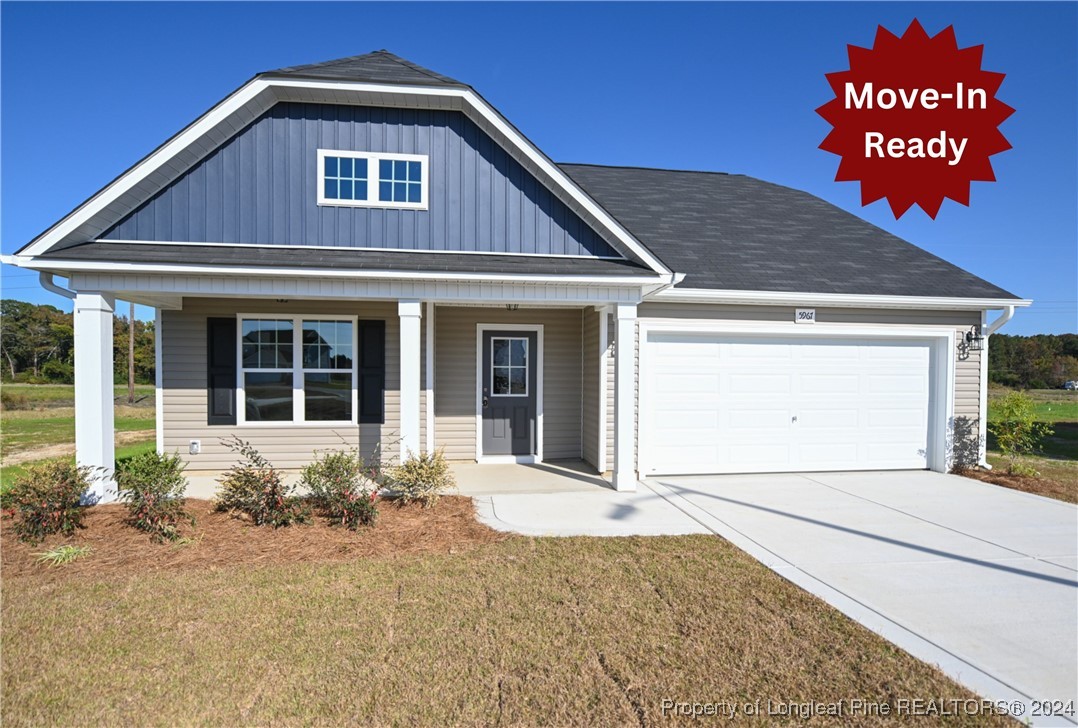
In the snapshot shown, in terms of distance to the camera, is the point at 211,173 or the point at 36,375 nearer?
the point at 211,173

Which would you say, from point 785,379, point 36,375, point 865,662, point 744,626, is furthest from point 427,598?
point 36,375

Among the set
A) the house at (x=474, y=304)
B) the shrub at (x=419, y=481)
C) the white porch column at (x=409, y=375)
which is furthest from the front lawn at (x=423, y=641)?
the house at (x=474, y=304)

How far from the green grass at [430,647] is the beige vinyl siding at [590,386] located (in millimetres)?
3902

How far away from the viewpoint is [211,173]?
6.80 metres

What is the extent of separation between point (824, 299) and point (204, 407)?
958cm

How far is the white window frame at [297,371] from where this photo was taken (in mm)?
8469

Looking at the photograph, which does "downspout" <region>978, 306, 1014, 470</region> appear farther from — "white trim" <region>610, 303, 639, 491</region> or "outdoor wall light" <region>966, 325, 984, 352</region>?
"white trim" <region>610, 303, 639, 491</region>

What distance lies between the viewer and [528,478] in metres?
8.01

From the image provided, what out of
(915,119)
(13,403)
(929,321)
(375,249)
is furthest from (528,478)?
(13,403)

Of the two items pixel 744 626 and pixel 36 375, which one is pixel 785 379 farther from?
pixel 36 375

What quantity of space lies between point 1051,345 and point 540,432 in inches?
1927

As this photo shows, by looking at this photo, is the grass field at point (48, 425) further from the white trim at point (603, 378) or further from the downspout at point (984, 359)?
the downspout at point (984, 359)

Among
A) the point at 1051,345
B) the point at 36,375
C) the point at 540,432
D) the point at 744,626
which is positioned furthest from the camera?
the point at 1051,345

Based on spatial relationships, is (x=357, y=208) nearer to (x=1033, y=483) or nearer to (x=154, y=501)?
(x=154, y=501)
